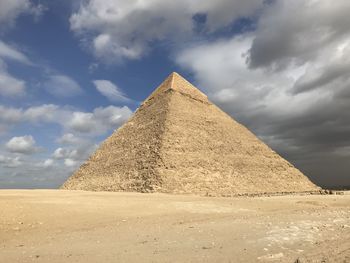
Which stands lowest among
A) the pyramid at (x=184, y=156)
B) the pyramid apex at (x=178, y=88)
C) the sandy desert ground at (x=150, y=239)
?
the sandy desert ground at (x=150, y=239)

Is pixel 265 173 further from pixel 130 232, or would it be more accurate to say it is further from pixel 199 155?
pixel 130 232

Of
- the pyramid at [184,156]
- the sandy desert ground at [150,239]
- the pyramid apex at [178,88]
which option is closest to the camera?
the sandy desert ground at [150,239]

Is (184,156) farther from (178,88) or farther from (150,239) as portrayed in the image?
(150,239)

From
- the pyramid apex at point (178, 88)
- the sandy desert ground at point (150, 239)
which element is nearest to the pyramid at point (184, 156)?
the pyramid apex at point (178, 88)

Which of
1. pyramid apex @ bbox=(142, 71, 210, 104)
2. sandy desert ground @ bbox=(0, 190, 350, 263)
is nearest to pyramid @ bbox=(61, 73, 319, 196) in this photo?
pyramid apex @ bbox=(142, 71, 210, 104)

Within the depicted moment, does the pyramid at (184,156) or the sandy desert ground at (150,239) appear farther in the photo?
the pyramid at (184,156)

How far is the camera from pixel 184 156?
38.9 m

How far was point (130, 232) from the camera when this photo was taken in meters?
9.96

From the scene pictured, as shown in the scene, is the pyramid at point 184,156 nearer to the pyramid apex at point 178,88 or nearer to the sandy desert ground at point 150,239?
the pyramid apex at point 178,88

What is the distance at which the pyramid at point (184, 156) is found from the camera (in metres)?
35.8

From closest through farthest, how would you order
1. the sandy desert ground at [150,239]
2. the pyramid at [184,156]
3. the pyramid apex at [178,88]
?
the sandy desert ground at [150,239] → the pyramid at [184,156] → the pyramid apex at [178,88]

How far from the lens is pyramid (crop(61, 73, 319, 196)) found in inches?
1409

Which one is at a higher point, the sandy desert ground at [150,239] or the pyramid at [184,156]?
the pyramid at [184,156]

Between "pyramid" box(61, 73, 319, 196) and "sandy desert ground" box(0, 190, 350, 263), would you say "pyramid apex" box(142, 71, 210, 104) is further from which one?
"sandy desert ground" box(0, 190, 350, 263)
